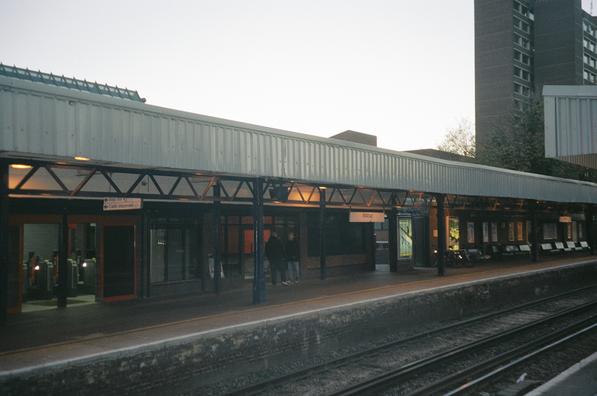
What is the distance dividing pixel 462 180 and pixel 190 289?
9978 mm

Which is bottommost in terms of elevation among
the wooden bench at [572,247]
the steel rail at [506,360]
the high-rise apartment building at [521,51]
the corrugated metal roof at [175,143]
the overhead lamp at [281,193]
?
the steel rail at [506,360]

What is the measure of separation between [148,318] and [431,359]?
5.70 m

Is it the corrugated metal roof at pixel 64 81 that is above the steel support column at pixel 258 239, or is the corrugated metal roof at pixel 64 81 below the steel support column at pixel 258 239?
above

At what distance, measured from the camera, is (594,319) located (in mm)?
15609

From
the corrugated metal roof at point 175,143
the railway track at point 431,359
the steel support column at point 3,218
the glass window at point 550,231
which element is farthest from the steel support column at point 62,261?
the glass window at point 550,231

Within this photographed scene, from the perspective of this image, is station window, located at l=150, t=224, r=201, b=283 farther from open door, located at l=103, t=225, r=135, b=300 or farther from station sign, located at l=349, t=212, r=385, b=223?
station sign, located at l=349, t=212, r=385, b=223

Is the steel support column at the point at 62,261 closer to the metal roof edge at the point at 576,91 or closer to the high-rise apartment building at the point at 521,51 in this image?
the metal roof edge at the point at 576,91

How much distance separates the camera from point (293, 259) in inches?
704

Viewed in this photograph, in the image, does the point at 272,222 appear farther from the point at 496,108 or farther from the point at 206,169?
the point at 496,108

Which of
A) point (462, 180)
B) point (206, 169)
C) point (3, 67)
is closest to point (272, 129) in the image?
point (206, 169)

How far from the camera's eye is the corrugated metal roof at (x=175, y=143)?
7.98 m

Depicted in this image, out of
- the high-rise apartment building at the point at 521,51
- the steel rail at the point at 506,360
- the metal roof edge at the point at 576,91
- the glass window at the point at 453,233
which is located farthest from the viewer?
the high-rise apartment building at the point at 521,51

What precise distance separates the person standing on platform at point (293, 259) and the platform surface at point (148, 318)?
657mm

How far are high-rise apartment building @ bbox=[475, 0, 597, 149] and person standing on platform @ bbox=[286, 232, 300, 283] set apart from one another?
53.2 m
